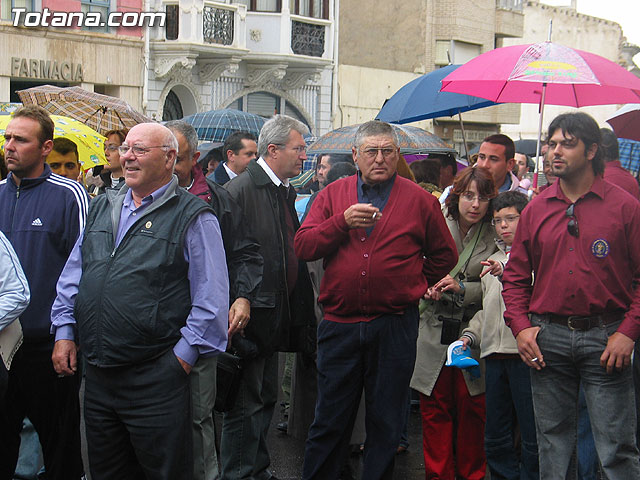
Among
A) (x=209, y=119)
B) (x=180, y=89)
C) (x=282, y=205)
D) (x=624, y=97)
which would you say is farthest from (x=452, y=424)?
(x=180, y=89)

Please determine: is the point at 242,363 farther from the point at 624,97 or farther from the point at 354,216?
the point at 624,97

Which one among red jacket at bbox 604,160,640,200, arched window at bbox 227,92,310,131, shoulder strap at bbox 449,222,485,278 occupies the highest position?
arched window at bbox 227,92,310,131

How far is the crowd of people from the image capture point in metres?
4.61

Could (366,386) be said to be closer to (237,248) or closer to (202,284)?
(237,248)

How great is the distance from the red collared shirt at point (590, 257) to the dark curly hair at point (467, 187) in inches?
45.7

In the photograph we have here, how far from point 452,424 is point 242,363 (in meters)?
1.44

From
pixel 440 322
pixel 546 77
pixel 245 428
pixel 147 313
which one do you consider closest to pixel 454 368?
pixel 440 322

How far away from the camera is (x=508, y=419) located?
5855 millimetres

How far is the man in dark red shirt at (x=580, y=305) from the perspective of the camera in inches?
190

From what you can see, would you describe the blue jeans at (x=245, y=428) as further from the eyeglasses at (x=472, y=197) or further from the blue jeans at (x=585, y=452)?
the blue jeans at (x=585, y=452)

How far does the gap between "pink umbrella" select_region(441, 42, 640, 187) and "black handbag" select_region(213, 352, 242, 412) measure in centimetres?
285

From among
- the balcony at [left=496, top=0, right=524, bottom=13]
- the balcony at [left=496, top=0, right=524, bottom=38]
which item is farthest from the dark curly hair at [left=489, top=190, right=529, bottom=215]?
the balcony at [left=496, top=0, right=524, bottom=13]

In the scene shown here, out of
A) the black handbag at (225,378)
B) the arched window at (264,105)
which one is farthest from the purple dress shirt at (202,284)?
the arched window at (264,105)

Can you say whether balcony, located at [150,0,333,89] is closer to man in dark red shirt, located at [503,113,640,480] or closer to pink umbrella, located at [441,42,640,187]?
pink umbrella, located at [441,42,640,187]
